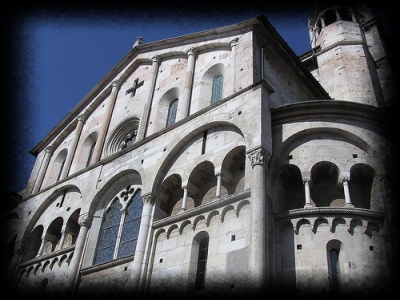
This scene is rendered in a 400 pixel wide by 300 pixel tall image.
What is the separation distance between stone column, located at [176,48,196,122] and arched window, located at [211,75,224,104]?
33.2 inches

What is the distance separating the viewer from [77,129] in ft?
67.8

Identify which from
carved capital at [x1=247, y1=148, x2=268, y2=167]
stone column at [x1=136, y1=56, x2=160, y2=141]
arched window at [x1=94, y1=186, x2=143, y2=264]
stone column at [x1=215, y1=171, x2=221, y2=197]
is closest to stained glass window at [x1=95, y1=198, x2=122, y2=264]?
arched window at [x1=94, y1=186, x2=143, y2=264]

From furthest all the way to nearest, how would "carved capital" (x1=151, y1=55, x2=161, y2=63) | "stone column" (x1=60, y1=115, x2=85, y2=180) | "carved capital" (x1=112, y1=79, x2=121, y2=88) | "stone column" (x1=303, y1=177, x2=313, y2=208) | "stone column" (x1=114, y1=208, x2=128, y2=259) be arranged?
1. "carved capital" (x1=112, y1=79, x2=121, y2=88)
2. "stone column" (x1=60, y1=115, x2=85, y2=180)
3. "carved capital" (x1=151, y1=55, x2=161, y2=63)
4. "stone column" (x1=114, y1=208, x2=128, y2=259)
5. "stone column" (x1=303, y1=177, x2=313, y2=208)

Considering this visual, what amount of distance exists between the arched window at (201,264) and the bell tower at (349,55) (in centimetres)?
1120

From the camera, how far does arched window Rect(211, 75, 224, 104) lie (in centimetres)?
1557

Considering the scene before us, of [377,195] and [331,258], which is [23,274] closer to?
[331,258]

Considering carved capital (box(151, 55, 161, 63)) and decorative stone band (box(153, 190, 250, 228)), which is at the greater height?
carved capital (box(151, 55, 161, 63))

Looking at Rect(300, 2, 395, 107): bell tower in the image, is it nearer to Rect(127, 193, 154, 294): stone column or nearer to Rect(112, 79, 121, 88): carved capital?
Rect(112, 79, 121, 88): carved capital

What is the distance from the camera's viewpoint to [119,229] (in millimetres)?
14758

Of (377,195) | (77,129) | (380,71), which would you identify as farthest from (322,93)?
(77,129)

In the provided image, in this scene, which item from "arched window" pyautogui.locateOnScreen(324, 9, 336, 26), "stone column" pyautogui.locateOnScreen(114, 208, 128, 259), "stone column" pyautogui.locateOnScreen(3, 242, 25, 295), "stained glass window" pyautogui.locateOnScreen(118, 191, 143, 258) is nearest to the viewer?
"stained glass window" pyautogui.locateOnScreen(118, 191, 143, 258)

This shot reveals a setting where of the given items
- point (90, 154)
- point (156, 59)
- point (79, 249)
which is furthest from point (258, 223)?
point (90, 154)

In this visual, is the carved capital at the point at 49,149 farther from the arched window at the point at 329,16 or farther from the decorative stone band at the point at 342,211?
the arched window at the point at 329,16

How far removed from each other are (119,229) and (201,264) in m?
4.04
